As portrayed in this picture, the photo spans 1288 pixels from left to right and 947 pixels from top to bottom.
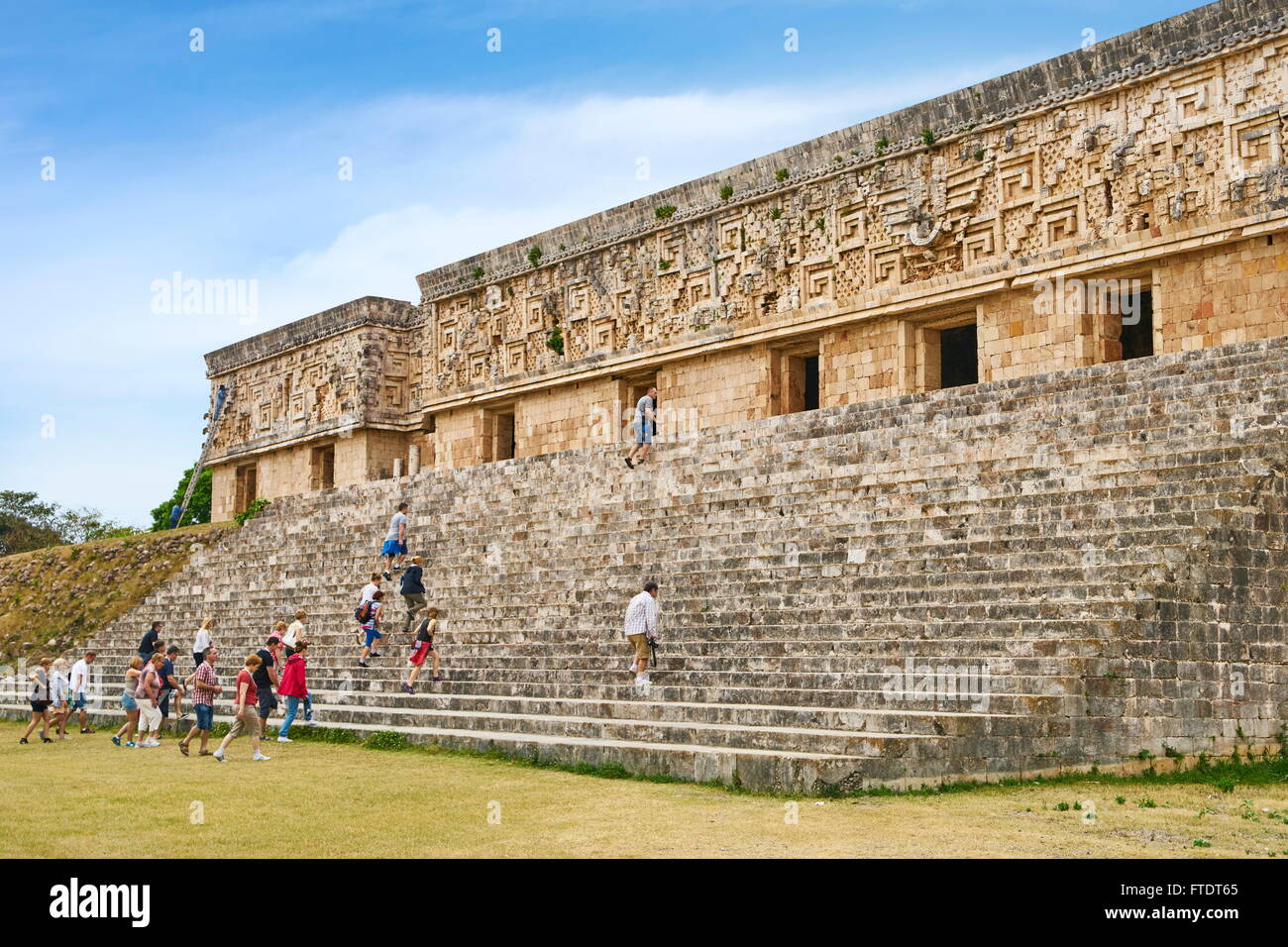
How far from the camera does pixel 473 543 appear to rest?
51.0 ft

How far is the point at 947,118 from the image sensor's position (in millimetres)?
17000

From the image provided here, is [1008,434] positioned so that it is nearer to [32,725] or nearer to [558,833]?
[558,833]

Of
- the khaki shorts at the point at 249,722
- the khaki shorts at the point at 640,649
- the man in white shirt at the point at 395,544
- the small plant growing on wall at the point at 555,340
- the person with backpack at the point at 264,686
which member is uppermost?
the small plant growing on wall at the point at 555,340

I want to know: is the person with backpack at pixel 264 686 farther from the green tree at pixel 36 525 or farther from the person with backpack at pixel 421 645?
the green tree at pixel 36 525

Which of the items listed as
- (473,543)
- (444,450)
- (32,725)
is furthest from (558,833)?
(444,450)

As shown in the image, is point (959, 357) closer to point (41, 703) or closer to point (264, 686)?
point (264, 686)

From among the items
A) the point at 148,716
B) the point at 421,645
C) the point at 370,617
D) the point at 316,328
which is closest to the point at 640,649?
the point at 421,645

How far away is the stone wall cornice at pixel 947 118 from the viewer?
1449 centimetres

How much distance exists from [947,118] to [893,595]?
354 inches

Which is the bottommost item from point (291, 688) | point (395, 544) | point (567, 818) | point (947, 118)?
point (567, 818)

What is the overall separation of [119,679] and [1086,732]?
13003 mm

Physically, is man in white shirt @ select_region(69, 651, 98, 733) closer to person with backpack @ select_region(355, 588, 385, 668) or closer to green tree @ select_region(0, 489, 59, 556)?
person with backpack @ select_region(355, 588, 385, 668)

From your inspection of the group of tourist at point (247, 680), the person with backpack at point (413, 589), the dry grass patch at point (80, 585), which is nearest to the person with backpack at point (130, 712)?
the group of tourist at point (247, 680)

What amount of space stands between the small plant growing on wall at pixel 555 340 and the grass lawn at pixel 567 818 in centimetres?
1402
